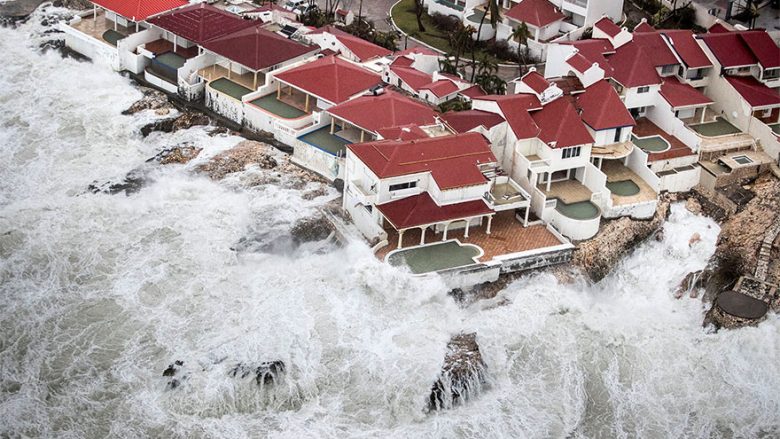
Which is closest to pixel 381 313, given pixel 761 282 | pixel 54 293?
pixel 54 293

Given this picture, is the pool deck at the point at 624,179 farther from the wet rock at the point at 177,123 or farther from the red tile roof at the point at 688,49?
the wet rock at the point at 177,123

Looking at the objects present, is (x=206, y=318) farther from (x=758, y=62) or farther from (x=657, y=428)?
(x=758, y=62)

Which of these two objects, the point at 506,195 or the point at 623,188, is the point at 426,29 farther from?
the point at 506,195

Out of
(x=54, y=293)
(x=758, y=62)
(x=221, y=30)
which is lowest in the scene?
(x=54, y=293)

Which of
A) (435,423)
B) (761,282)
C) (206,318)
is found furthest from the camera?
(761,282)

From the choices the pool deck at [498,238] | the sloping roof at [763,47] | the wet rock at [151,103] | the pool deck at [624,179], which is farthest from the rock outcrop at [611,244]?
the wet rock at [151,103]

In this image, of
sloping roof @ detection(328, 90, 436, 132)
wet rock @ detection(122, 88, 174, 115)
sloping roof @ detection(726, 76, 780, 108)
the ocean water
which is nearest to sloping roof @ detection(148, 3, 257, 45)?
wet rock @ detection(122, 88, 174, 115)

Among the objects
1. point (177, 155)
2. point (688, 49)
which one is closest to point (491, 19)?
point (688, 49)
